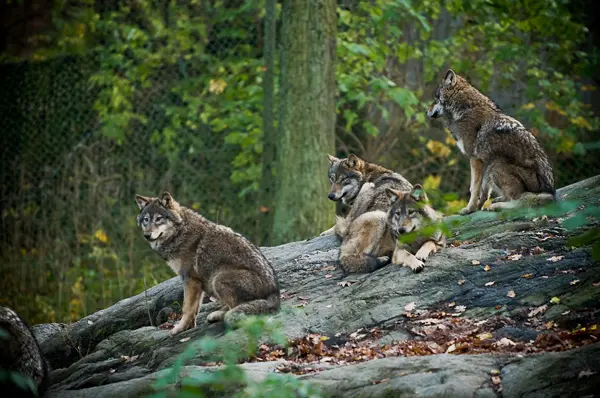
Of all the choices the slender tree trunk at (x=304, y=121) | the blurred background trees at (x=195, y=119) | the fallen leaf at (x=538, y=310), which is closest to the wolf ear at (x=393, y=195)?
the fallen leaf at (x=538, y=310)

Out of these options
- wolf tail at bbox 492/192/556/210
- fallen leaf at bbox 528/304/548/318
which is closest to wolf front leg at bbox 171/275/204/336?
fallen leaf at bbox 528/304/548/318

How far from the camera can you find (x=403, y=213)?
7.98 m

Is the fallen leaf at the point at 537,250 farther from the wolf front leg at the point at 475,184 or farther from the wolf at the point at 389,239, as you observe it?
the wolf front leg at the point at 475,184

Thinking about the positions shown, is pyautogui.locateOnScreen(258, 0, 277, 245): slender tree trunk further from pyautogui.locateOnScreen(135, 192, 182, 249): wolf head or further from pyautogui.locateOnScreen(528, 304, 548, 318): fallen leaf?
pyautogui.locateOnScreen(528, 304, 548, 318): fallen leaf

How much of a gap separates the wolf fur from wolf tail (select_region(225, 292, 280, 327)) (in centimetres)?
127

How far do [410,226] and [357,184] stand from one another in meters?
2.26

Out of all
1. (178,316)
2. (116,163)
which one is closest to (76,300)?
(116,163)

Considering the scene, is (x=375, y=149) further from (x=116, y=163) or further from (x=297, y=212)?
(x=116, y=163)

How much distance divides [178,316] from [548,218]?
148 inches

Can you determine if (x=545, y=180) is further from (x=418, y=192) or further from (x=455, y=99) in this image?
(x=418, y=192)

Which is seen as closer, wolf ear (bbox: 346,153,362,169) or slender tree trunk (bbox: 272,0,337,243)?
wolf ear (bbox: 346,153,362,169)

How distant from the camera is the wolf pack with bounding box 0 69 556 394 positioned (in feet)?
Result: 24.0

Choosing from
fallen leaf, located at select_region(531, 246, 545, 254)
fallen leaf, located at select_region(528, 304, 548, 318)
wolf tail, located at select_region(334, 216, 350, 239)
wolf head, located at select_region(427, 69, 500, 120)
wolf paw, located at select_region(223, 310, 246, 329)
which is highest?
wolf head, located at select_region(427, 69, 500, 120)

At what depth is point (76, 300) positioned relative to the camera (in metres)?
12.3
